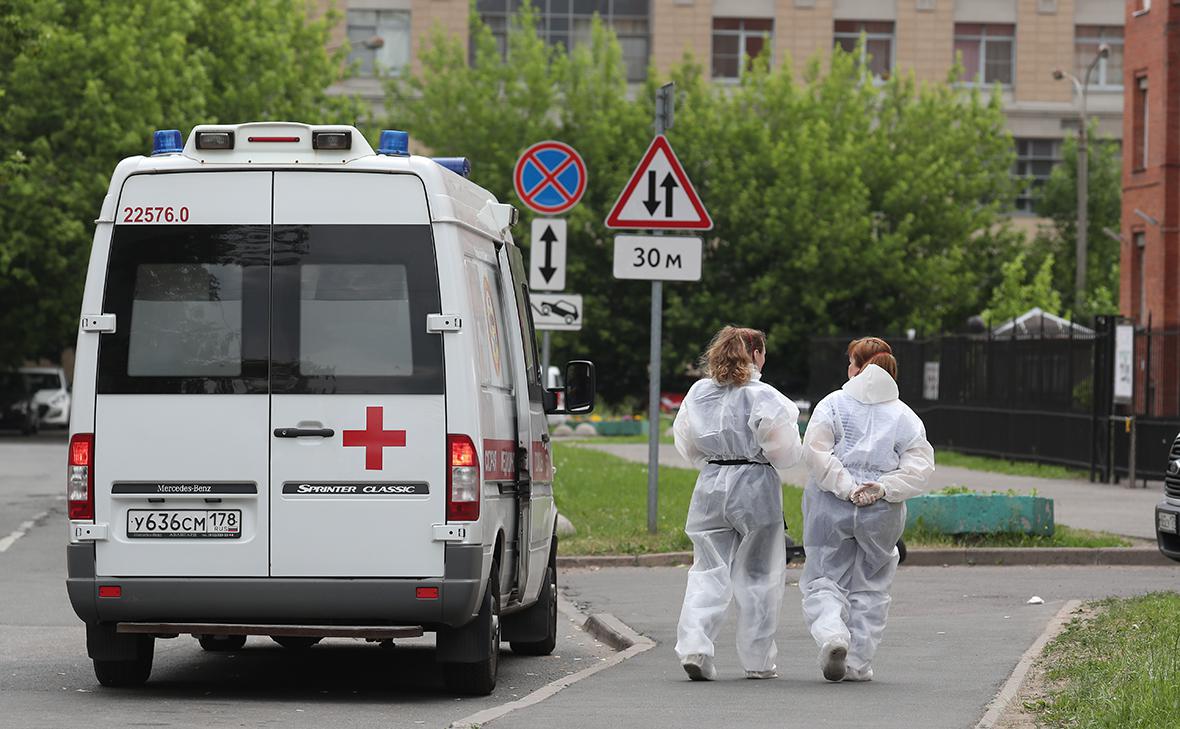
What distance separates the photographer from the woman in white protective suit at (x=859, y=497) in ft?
32.9

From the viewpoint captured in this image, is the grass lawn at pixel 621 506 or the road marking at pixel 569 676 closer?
the road marking at pixel 569 676

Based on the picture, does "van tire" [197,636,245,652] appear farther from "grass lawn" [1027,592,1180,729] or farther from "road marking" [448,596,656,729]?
"grass lawn" [1027,592,1180,729]

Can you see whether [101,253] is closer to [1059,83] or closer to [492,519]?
[492,519]

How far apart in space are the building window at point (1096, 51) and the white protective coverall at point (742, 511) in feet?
220

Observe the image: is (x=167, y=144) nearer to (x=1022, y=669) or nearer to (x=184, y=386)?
(x=184, y=386)

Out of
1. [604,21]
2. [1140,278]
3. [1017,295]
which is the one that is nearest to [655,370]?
[1140,278]

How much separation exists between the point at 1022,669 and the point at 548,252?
9.78 meters

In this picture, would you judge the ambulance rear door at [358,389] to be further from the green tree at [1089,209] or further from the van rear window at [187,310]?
the green tree at [1089,209]

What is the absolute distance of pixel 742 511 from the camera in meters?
10.2

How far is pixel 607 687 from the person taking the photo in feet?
31.9

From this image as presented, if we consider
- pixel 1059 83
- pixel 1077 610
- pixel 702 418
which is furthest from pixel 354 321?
pixel 1059 83

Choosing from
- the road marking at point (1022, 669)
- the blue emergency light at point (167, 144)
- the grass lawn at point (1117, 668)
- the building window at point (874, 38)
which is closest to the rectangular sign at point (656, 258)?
the road marking at point (1022, 669)

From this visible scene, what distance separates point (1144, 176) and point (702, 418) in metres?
36.0

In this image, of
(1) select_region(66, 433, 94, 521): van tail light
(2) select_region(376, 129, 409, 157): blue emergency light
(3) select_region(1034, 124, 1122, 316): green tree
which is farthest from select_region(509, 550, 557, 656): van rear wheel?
(3) select_region(1034, 124, 1122, 316): green tree
